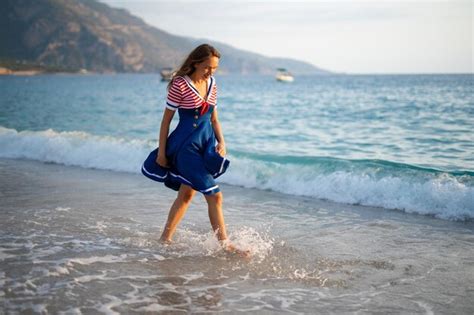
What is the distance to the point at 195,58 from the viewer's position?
15.8 ft

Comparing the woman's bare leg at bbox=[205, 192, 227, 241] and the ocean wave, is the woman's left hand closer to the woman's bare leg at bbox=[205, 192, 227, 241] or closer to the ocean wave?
the woman's bare leg at bbox=[205, 192, 227, 241]

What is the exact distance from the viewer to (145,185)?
9617 millimetres

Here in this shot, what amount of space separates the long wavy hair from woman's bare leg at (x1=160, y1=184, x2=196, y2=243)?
120cm

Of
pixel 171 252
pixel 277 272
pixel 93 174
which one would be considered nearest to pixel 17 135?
pixel 93 174

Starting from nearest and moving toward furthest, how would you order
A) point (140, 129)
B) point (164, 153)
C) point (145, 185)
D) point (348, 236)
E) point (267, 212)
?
point (164, 153), point (348, 236), point (267, 212), point (145, 185), point (140, 129)

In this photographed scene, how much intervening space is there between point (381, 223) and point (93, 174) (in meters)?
6.70

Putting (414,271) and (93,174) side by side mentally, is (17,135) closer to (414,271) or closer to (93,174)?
(93,174)

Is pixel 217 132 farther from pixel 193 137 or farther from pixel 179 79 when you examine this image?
pixel 179 79

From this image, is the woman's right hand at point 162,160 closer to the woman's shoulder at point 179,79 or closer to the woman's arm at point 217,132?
the woman's arm at point 217,132

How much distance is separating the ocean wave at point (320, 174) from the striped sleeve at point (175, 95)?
4.51 m

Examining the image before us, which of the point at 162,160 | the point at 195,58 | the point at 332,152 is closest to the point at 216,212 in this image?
the point at 162,160

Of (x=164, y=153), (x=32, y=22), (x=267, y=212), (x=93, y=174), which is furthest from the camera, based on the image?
(x=32, y=22)

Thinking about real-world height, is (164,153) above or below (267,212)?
above

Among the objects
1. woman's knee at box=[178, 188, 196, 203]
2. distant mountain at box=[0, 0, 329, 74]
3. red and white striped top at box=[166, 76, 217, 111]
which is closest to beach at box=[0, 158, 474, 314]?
woman's knee at box=[178, 188, 196, 203]
